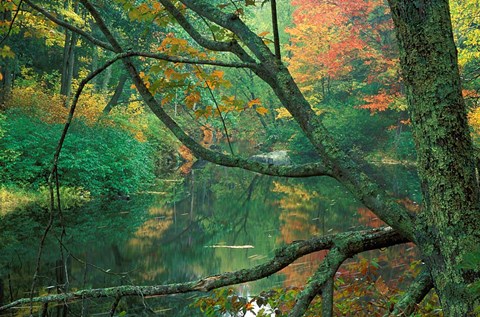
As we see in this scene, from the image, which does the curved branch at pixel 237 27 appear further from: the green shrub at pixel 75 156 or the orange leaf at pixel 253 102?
the green shrub at pixel 75 156

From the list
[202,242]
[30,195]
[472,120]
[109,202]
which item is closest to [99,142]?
[109,202]

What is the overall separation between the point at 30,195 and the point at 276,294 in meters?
10.2

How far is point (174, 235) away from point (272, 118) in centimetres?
2083

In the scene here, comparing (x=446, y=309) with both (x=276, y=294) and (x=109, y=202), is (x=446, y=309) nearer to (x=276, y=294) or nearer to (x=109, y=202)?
(x=276, y=294)

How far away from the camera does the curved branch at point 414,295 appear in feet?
6.08

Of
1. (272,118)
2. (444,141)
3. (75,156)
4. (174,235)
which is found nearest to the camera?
(444,141)

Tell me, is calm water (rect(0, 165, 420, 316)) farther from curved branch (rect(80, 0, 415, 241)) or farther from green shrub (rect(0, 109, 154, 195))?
curved branch (rect(80, 0, 415, 241))

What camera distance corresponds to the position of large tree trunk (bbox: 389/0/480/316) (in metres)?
1.44

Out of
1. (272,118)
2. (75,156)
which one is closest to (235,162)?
(75,156)

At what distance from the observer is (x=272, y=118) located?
30.7 m

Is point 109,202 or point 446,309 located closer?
point 446,309

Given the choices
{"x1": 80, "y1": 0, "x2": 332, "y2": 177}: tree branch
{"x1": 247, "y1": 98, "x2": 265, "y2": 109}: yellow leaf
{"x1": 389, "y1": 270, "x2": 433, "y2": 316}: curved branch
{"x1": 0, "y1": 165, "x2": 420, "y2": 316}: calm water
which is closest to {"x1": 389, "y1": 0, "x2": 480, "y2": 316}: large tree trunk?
{"x1": 389, "y1": 270, "x2": 433, "y2": 316}: curved branch

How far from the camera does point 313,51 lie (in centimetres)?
2398

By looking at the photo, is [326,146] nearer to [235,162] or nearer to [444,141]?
[235,162]
